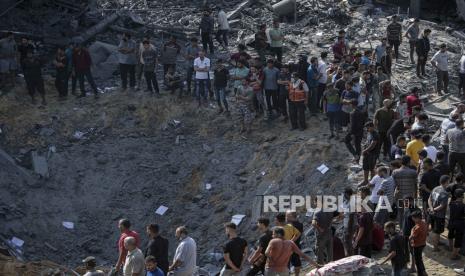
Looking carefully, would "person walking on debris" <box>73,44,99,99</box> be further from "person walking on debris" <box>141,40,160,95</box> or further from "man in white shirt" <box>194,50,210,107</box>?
"man in white shirt" <box>194,50,210,107</box>

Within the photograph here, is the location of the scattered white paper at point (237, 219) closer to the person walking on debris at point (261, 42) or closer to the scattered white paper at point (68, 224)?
the scattered white paper at point (68, 224)

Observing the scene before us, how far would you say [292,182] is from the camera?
701 inches

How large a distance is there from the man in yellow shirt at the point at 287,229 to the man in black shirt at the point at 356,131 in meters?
4.27

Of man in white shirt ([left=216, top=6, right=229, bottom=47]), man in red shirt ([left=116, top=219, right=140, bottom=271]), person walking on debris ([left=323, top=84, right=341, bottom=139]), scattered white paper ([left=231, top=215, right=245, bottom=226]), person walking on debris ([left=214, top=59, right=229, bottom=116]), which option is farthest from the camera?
man in white shirt ([left=216, top=6, right=229, bottom=47])

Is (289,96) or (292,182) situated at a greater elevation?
(289,96)

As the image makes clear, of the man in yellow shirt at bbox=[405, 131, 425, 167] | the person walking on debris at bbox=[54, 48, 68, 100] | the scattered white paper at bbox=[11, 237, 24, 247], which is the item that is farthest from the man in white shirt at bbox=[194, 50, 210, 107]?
the man in yellow shirt at bbox=[405, 131, 425, 167]

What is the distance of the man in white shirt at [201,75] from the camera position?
19859 millimetres

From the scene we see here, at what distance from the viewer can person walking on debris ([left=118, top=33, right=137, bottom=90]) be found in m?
20.9

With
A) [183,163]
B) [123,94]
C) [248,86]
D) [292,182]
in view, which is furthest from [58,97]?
[292,182]

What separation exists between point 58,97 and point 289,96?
6.31 meters

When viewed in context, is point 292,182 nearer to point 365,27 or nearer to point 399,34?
point 399,34

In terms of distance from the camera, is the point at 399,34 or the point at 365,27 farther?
the point at 365,27

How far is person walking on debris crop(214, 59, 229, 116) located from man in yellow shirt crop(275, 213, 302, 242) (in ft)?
23.9

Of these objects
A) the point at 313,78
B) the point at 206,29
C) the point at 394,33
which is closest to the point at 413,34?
the point at 394,33
